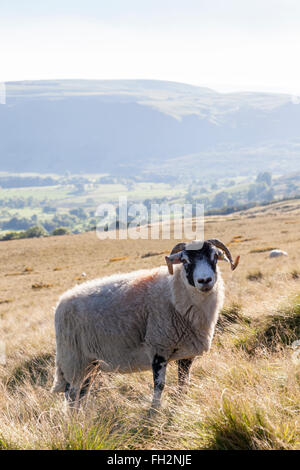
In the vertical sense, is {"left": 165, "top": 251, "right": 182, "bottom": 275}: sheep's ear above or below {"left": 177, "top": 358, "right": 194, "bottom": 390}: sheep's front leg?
above

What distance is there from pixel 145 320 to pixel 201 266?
50.5 inches

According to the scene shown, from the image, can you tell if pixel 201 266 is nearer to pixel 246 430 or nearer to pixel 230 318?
pixel 246 430

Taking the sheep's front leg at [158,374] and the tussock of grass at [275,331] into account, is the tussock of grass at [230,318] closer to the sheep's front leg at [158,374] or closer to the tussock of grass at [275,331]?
the tussock of grass at [275,331]

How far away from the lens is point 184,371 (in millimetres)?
6715

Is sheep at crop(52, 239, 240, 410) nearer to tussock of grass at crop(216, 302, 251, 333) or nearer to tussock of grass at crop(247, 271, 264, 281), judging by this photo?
tussock of grass at crop(216, 302, 251, 333)

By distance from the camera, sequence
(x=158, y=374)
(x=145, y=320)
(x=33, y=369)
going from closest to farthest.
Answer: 1. (x=158, y=374)
2. (x=145, y=320)
3. (x=33, y=369)

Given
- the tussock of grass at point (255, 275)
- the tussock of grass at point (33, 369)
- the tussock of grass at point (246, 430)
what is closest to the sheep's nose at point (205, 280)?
the tussock of grass at point (246, 430)

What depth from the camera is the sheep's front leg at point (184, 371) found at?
6.36 m

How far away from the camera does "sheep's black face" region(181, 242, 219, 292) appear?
625cm

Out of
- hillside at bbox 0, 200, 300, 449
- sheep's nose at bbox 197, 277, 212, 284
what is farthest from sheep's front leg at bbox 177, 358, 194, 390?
sheep's nose at bbox 197, 277, 212, 284

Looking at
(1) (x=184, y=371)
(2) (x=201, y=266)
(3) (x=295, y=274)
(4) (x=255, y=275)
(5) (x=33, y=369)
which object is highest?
(2) (x=201, y=266)

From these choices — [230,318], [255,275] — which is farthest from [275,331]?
[255,275]

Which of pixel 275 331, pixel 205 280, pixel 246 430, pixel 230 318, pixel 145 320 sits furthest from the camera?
pixel 230 318
